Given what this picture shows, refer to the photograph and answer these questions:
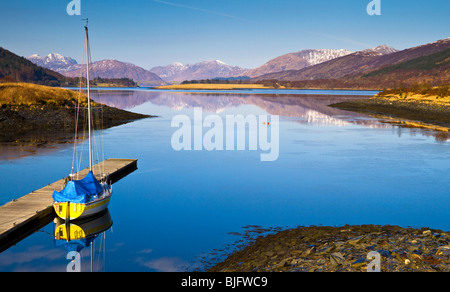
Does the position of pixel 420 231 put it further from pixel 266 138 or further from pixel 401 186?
pixel 266 138

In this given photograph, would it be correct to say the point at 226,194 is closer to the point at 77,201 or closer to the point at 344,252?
the point at 77,201

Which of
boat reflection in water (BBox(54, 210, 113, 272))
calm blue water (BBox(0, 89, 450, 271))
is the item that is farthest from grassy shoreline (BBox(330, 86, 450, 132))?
boat reflection in water (BBox(54, 210, 113, 272))

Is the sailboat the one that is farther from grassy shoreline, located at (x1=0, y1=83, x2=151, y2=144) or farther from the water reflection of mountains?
the water reflection of mountains

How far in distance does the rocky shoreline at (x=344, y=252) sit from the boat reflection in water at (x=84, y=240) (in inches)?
195

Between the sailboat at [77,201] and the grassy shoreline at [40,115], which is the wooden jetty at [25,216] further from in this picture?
the grassy shoreline at [40,115]

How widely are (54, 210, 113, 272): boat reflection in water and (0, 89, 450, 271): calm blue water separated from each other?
137mm

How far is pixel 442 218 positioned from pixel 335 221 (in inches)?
226

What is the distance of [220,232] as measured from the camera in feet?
62.0

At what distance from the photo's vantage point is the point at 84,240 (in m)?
18.2

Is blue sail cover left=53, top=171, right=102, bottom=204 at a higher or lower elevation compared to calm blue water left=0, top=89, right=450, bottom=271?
higher

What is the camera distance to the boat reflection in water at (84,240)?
15.6 m

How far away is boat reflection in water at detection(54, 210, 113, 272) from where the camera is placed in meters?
15.6

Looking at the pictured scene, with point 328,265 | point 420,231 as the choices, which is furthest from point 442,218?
point 328,265
